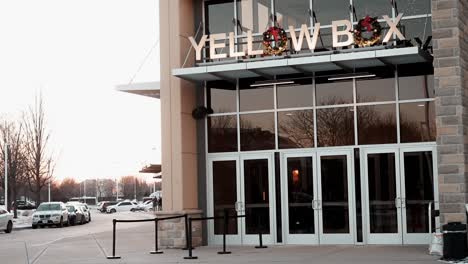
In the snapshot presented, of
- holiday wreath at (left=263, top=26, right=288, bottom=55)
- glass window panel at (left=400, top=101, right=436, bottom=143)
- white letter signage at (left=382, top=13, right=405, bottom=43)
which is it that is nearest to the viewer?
white letter signage at (left=382, top=13, right=405, bottom=43)

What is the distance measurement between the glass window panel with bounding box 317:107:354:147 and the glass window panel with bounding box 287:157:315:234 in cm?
75

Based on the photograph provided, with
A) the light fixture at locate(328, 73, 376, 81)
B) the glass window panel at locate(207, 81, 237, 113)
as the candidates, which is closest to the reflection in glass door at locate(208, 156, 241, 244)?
the glass window panel at locate(207, 81, 237, 113)

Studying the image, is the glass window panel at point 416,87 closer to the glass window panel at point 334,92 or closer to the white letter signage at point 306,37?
the glass window panel at point 334,92

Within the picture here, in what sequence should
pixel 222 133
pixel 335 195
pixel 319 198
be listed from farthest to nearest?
pixel 222 133
pixel 319 198
pixel 335 195

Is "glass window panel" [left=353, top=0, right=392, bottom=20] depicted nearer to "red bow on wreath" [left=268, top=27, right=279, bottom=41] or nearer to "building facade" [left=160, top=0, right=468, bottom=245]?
"building facade" [left=160, top=0, right=468, bottom=245]

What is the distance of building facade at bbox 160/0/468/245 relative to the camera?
19.6m

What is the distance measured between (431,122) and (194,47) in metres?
6.62

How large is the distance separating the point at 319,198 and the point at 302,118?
2.29m

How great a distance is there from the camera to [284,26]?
70.3 feet

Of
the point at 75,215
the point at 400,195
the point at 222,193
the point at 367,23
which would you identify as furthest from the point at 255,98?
the point at 75,215

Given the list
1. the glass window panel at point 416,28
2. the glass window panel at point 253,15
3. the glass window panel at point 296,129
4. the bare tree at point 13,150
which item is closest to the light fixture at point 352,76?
the glass window panel at point 296,129

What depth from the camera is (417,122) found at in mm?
19844

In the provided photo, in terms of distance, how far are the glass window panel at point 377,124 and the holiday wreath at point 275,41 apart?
277cm

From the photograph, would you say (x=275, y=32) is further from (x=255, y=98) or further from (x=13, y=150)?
(x=13, y=150)
